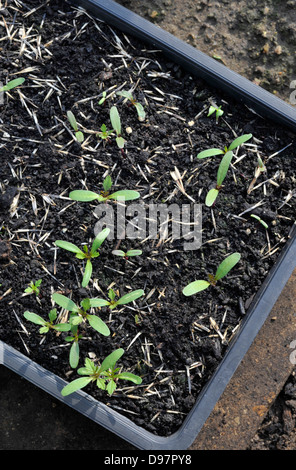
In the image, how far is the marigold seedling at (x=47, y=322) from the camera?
1.45m

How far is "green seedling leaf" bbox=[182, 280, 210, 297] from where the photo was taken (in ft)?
4.78

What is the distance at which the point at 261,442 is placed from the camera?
187cm

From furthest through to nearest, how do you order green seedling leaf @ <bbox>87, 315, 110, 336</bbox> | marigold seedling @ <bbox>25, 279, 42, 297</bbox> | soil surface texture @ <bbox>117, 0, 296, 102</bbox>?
soil surface texture @ <bbox>117, 0, 296, 102</bbox>, marigold seedling @ <bbox>25, 279, 42, 297</bbox>, green seedling leaf @ <bbox>87, 315, 110, 336</bbox>

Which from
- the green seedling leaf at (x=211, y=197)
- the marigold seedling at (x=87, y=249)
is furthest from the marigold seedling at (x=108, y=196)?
the green seedling leaf at (x=211, y=197)

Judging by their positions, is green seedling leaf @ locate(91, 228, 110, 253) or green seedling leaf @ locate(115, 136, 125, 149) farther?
green seedling leaf @ locate(115, 136, 125, 149)

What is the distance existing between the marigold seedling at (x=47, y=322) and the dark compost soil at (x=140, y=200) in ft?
0.13

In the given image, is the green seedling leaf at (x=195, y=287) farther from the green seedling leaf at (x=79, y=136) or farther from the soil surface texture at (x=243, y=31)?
the soil surface texture at (x=243, y=31)

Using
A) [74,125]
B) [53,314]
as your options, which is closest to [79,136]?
[74,125]

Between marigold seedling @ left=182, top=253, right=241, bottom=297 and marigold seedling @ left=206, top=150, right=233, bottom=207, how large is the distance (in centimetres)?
18

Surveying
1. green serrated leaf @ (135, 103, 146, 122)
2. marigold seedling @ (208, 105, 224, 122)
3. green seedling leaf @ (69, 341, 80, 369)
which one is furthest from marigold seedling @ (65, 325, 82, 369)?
marigold seedling @ (208, 105, 224, 122)

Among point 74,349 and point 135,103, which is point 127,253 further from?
point 135,103

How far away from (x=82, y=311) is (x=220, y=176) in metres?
0.58

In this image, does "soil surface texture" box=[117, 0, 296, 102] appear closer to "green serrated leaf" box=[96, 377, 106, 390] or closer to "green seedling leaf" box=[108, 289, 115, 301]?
"green seedling leaf" box=[108, 289, 115, 301]
